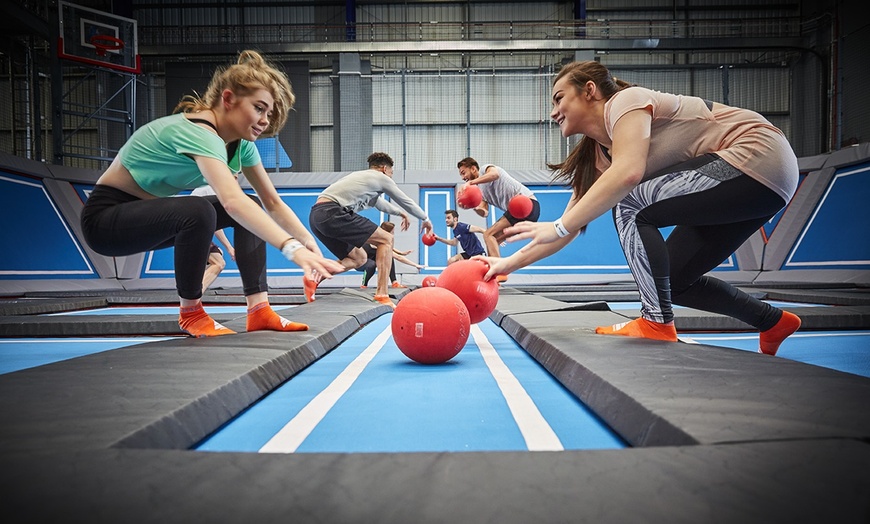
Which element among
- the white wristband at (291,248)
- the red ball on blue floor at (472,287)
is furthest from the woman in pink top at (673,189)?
the white wristband at (291,248)

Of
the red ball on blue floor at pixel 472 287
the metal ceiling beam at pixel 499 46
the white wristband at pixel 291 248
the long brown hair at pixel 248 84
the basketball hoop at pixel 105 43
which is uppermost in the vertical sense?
the metal ceiling beam at pixel 499 46

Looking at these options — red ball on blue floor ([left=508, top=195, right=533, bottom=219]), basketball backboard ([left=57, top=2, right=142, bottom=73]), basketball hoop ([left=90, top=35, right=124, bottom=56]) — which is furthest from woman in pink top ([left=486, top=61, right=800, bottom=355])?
basketball hoop ([left=90, top=35, right=124, bottom=56])

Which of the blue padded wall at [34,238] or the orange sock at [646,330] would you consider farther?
the blue padded wall at [34,238]

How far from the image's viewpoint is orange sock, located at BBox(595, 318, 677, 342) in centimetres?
246

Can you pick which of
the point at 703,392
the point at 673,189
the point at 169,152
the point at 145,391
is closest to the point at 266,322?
the point at 169,152

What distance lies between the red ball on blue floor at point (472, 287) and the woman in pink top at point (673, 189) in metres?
0.40

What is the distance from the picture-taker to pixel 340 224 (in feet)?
16.2

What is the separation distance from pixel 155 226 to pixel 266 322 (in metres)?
0.66

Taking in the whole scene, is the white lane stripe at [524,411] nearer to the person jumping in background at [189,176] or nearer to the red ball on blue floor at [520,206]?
the person jumping in background at [189,176]

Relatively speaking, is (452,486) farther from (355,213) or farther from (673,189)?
(355,213)

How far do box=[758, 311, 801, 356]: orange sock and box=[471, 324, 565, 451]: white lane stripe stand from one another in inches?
42.1

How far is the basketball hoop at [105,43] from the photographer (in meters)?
10.5

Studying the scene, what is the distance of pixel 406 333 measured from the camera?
2.50 metres

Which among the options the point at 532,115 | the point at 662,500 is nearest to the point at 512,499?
the point at 662,500
